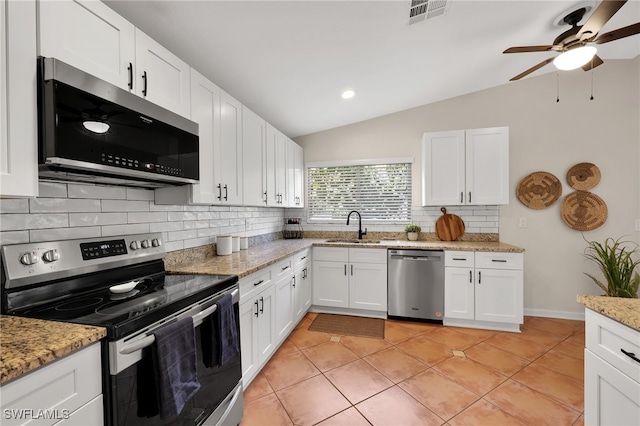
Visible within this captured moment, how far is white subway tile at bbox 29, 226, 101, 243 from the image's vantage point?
→ 1.27 meters

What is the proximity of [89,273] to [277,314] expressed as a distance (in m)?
1.41

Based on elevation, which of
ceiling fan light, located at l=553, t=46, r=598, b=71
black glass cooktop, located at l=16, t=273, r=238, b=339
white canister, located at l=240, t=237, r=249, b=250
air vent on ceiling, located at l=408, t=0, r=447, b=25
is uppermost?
air vent on ceiling, located at l=408, t=0, r=447, b=25

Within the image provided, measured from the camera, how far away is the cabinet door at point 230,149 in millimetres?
2131

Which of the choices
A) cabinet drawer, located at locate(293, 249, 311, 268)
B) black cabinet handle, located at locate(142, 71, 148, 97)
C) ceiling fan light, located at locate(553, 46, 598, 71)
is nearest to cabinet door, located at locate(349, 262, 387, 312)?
cabinet drawer, located at locate(293, 249, 311, 268)

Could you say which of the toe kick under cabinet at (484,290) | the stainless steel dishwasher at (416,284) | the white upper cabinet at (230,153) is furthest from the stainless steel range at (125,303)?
the toe kick under cabinet at (484,290)

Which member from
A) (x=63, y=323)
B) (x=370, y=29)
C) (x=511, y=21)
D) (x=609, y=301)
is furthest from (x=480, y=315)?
(x=63, y=323)

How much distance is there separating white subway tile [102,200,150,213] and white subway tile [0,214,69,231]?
210 mm

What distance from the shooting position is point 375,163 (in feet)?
12.9

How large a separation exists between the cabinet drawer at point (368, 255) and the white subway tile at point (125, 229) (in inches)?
86.4

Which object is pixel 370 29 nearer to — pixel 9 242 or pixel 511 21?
pixel 511 21

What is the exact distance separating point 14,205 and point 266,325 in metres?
1.64

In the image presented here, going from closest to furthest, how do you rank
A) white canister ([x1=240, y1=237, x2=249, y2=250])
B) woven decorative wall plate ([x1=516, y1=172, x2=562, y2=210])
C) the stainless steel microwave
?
the stainless steel microwave < white canister ([x1=240, y1=237, x2=249, y2=250]) < woven decorative wall plate ([x1=516, y1=172, x2=562, y2=210])

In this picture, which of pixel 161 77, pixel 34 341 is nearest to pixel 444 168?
pixel 161 77

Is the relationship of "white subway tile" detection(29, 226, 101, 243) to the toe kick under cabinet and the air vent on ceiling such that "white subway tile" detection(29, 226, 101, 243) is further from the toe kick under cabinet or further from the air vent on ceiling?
the toe kick under cabinet
